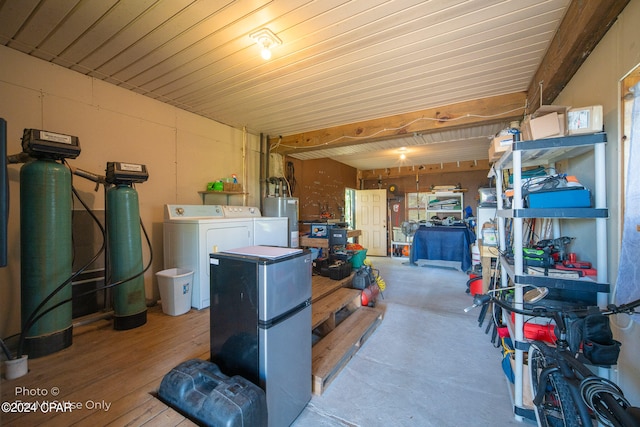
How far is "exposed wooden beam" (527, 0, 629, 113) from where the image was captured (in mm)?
1329

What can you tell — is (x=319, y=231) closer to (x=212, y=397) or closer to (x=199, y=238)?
(x=199, y=238)

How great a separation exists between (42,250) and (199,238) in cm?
105

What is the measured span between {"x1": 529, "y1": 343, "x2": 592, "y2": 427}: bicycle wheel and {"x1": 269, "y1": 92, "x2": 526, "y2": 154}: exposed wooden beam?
2.48 metres

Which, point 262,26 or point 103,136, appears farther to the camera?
point 103,136

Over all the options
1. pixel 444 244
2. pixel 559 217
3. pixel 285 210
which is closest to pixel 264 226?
pixel 285 210

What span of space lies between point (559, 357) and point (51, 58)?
158 inches

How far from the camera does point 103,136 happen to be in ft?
8.20

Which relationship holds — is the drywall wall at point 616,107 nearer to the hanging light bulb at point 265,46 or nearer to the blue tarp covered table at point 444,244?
the hanging light bulb at point 265,46

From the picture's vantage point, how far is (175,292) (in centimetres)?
236

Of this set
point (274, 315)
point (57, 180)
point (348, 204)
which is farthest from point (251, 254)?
point (348, 204)

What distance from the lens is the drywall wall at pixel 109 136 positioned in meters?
2.02

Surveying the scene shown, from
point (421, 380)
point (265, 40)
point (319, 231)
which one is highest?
point (265, 40)

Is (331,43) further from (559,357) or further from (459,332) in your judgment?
(459,332)

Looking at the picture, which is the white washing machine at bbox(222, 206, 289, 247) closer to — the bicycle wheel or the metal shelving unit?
the metal shelving unit
